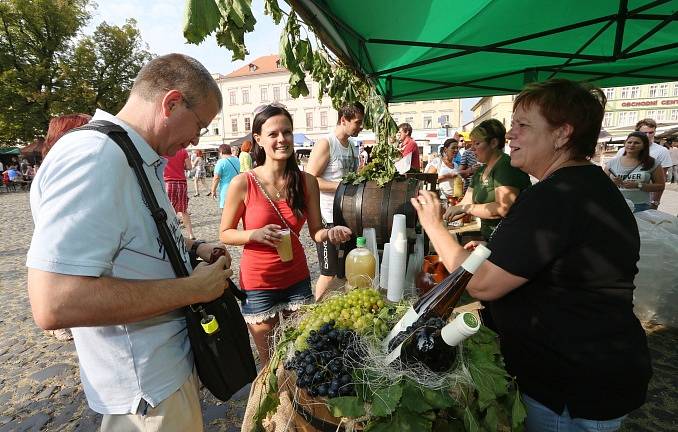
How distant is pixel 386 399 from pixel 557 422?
0.77m

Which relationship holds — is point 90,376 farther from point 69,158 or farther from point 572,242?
point 572,242

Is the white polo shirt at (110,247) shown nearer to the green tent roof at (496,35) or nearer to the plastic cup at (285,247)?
the plastic cup at (285,247)

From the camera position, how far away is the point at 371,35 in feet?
10.6

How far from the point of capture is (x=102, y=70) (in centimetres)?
2698

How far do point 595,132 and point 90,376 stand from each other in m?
2.00

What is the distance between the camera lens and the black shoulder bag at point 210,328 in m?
1.13

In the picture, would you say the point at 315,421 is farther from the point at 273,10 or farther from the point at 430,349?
the point at 273,10

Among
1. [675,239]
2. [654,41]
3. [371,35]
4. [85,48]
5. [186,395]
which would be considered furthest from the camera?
[85,48]

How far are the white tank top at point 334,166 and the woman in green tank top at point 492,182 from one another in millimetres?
1065

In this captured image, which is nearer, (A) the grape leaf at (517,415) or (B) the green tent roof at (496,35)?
(A) the grape leaf at (517,415)

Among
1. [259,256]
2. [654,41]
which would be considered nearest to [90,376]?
[259,256]

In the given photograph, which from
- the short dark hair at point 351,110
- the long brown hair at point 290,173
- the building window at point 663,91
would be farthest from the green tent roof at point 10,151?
the building window at point 663,91

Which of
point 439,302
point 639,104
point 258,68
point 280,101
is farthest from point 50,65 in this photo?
point 639,104

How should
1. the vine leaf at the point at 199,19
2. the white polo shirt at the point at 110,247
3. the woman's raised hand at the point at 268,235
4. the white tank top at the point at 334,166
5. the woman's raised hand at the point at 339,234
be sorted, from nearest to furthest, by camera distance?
the vine leaf at the point at 199,19
the white polo shirt at the point at 110,247
the woman's raised hand at the point at 268,235
the woman's raised hand at the point at 339,234
the white tank top at the point at 334,166
